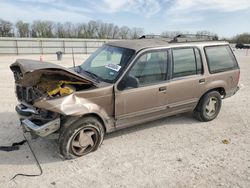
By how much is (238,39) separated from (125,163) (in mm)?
71883

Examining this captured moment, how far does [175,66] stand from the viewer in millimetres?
4461

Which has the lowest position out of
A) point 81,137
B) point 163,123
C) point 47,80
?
point 163,123

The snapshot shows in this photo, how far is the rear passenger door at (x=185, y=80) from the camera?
176 inches

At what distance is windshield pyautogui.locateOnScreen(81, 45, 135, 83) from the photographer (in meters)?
4.01

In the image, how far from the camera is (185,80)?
4.61 metres

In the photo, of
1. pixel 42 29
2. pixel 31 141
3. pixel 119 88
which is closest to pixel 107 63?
pixel 119 88

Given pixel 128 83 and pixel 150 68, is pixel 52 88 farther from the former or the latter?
pixel 150 68

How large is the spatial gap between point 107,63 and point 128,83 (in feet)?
2.55

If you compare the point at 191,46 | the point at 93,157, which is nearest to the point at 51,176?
the point at 93,157

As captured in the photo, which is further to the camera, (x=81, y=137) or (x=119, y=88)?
(x=119, y=88)

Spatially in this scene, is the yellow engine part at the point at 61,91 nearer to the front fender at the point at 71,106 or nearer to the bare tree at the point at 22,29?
the front fender at the point at 71,106

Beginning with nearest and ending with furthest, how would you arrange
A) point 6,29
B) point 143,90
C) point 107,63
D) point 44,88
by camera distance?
1. point 44,88
2. point 143,90
3. point 107,63
4. point 6,29

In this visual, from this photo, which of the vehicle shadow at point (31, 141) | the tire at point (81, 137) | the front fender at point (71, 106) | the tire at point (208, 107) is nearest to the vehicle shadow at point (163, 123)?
the vehicle shadow at point (31, 141)

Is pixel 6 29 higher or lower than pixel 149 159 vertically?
higher
